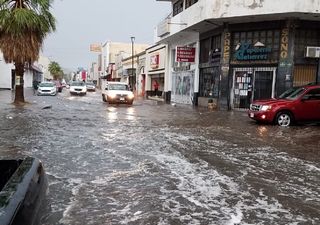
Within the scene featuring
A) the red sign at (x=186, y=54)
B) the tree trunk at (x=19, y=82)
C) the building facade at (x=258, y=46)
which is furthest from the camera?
the red sign at (x=186, y=54)

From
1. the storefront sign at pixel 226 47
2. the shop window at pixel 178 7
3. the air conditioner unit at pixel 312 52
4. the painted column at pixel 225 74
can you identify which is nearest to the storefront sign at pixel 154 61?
the shop window at pixel 178 7

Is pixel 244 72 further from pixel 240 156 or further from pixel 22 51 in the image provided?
pixel 240 156

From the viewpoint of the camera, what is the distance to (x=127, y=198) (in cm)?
601

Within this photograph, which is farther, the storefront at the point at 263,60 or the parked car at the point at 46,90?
the parked car at the point at 46,90

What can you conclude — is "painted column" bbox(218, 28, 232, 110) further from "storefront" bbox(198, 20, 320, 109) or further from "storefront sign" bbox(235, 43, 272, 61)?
"storefront sign" bbox(235, 43, 272, 61)

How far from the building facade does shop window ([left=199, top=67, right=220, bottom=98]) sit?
66 mm

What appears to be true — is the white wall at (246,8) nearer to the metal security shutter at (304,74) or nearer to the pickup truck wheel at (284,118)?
the metal security shutter at (304,74)

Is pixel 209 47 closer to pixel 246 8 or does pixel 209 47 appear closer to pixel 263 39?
pixel 263 39

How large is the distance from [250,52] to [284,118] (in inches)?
344

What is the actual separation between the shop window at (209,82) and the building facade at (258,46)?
7 centimetres

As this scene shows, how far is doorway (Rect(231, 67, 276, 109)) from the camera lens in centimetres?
2473

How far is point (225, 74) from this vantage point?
25.9 m

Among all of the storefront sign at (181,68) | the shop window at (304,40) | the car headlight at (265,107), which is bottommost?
the car headlight at (265,107)

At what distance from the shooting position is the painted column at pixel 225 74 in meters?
25.7
